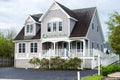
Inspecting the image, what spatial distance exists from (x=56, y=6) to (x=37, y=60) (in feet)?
28.6

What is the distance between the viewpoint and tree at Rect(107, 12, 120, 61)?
32.1 meters

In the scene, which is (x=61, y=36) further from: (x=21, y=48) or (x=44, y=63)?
(x=21, y=48)

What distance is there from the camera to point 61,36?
125 ft

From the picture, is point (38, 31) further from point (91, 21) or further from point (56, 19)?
point (91, 21)

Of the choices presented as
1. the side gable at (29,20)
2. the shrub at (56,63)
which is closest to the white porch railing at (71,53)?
the shrub at (56,63)

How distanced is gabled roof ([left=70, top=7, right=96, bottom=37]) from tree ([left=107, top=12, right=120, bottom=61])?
365cm

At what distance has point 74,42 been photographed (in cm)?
3941

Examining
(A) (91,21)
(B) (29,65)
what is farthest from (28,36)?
(A) (91,21)

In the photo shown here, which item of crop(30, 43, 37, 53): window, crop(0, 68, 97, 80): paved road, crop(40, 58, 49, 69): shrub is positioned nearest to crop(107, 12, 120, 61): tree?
crop(0, 68, 97, 80): paved road

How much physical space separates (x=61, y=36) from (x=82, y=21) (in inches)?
163

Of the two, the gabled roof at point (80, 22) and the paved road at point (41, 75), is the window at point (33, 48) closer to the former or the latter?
the gabled roof at point (80, 22)


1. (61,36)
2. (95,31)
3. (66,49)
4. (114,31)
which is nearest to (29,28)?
(61,36)

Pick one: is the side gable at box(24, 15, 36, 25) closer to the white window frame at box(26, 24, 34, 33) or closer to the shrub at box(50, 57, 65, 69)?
the white window frame at box(26, 24, 34, 33)

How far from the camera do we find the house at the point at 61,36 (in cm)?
3659
